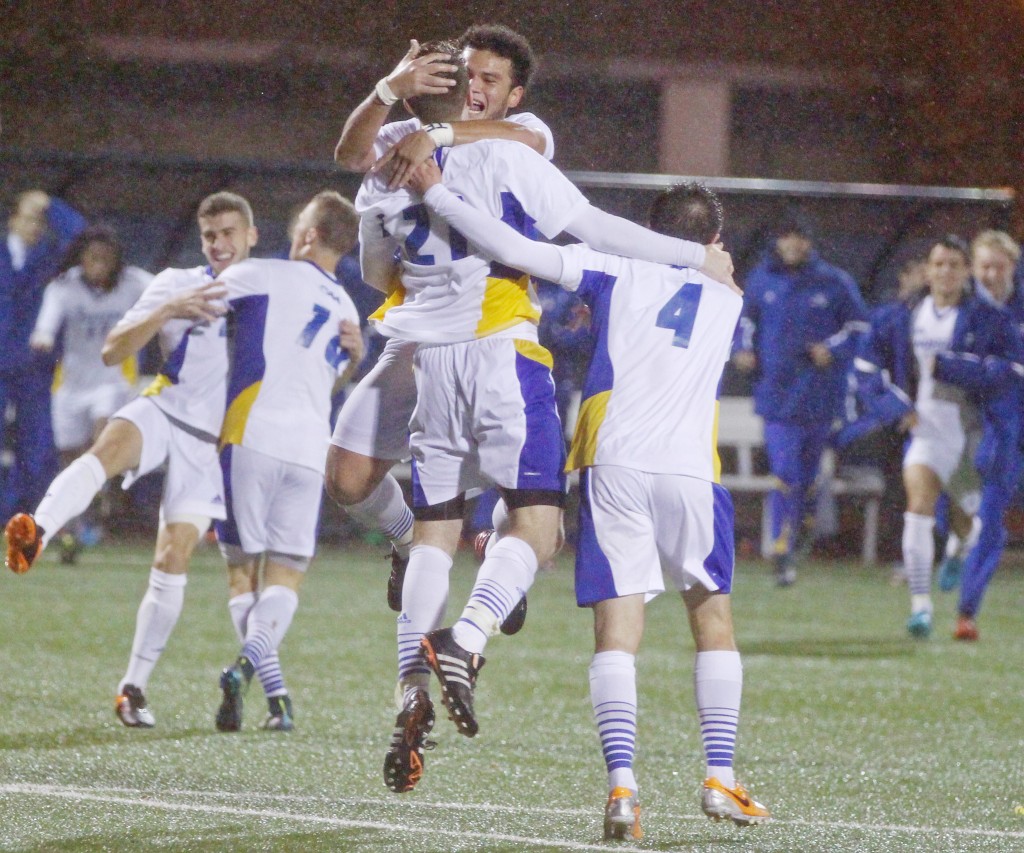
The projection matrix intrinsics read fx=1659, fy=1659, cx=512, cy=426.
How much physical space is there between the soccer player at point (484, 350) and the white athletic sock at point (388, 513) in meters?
0.51

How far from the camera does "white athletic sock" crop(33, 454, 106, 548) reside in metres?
6.03

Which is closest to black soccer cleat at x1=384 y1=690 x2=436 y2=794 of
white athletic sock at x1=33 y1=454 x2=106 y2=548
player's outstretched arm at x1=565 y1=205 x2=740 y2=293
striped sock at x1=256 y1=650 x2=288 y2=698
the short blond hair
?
player's outstretched arm at x1=565 y1=205 x2=740 y2=293

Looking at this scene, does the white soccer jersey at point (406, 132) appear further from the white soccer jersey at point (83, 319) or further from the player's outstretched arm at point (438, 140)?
the white soccer jersey at point (83, 319)

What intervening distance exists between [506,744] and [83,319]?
7.32 meters

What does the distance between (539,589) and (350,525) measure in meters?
3.34

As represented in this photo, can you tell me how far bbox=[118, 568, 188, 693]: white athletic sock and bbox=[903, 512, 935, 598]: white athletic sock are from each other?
15.6 ft

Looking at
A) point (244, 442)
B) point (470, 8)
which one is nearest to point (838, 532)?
point (470, 8)

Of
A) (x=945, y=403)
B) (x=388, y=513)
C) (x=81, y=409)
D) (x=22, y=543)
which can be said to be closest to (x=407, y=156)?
(x=388, y=513)

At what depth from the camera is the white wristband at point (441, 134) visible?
459 cm

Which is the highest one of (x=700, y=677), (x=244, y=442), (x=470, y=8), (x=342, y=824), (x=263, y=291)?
(x=470, y=8)

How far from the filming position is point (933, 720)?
6723 mm

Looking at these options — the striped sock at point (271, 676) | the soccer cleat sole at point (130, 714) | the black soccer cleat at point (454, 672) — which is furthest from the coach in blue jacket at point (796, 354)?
the black soccer cleat at point (454, 672)

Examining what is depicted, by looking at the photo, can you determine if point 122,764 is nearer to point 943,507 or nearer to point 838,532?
point 943,507

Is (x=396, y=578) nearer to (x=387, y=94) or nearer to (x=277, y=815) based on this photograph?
(x=277, y=815)
